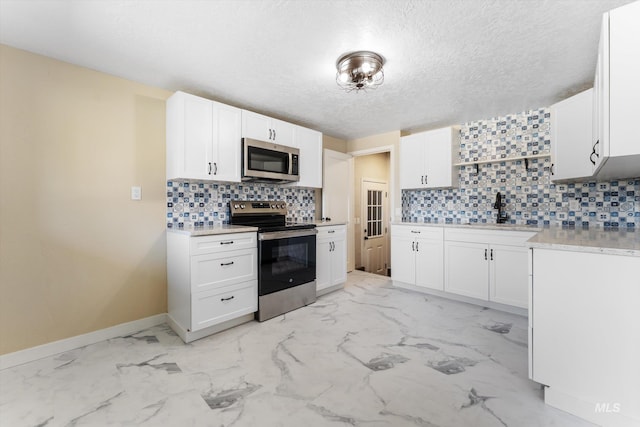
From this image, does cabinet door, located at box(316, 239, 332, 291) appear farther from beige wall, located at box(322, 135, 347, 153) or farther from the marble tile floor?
beige wall, located at box(322, 135, 347, 153)

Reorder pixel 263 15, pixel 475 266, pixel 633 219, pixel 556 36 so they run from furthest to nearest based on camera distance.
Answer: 1. pixel 475 266
2. pixel 633 219
3. pixel 556 36
4. pixel 263 15

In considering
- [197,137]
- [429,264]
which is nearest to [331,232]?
[429,264]

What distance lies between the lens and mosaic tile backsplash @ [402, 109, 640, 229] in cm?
277

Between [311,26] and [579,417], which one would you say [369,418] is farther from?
[311,26]

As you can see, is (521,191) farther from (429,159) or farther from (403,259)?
(403,259)

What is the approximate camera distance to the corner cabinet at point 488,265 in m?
2.87

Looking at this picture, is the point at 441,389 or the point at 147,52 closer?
the point at 441,389

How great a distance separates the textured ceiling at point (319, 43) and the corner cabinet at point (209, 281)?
144 centimetres

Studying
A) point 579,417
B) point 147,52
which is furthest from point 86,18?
point 579,417

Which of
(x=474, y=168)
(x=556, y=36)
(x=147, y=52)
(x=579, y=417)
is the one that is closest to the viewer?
(x=579, y=417)

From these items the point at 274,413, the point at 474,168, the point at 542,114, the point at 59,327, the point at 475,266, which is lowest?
the point at 274,413

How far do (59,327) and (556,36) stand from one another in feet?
13.8

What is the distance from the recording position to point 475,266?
3.16 m

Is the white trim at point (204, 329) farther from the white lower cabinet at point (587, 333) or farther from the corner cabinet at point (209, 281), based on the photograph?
the white lower cabinet at point (587, 333)
